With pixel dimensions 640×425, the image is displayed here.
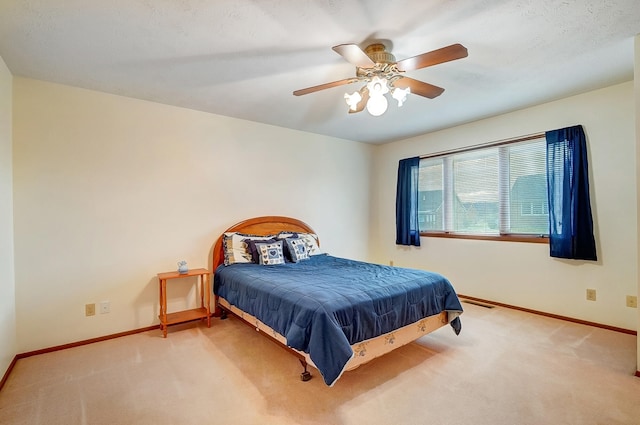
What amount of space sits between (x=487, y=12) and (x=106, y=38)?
2543 millimetres

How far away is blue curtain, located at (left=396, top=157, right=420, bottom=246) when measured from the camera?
4867 mm

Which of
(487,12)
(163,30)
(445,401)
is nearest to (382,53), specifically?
(487,12)

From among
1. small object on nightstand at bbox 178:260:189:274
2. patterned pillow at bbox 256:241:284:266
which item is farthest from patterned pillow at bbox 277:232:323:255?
small object on nightstand at bbox 178:260:189:274

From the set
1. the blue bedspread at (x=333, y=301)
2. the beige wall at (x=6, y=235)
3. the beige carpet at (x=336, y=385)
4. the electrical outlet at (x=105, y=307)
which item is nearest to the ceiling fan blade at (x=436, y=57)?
the blue bedspread at (x=333, y=301)

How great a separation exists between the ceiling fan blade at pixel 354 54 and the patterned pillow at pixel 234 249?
2.40 meters

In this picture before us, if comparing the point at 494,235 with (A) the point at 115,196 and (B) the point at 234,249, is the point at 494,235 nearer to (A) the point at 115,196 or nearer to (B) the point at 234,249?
(B) the point at 234,249

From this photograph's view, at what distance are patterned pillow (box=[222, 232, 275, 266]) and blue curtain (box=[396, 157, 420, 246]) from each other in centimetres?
262

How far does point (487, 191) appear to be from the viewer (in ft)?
13.5

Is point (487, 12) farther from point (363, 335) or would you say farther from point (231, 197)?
point (231, 197)

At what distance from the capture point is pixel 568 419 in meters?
1.77

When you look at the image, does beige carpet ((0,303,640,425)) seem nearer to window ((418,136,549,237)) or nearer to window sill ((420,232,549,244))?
window sill ((420,232,549,244))

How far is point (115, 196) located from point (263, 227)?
1.70 meters

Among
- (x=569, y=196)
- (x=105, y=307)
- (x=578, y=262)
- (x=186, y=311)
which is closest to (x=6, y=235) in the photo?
(x=105, y=307)

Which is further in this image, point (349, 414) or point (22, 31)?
point (22, 31)
